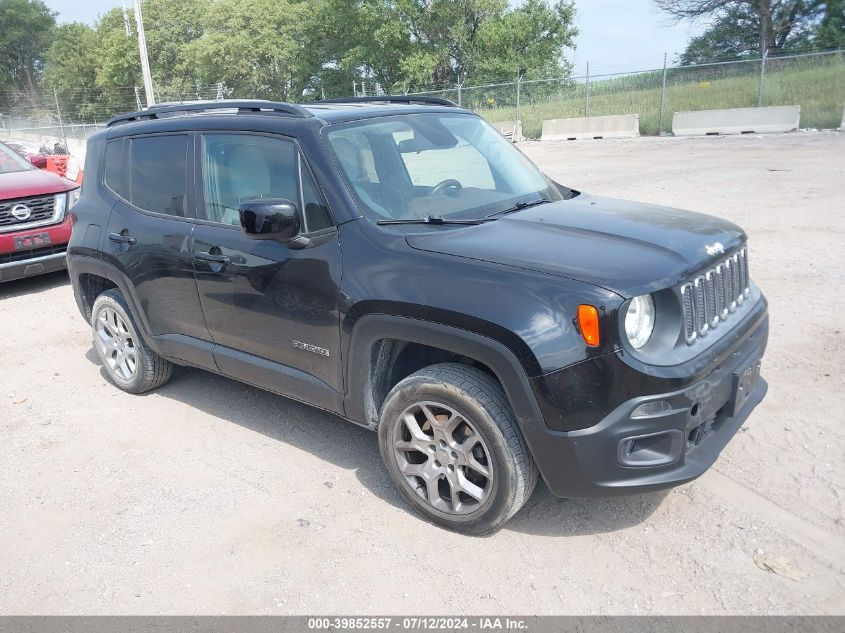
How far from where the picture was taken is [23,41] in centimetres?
8975

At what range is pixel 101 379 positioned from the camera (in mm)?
5676

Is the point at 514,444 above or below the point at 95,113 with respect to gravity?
below

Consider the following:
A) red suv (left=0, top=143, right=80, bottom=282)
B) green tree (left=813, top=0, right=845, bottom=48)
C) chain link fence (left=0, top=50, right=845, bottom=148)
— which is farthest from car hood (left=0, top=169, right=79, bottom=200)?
green tree (left=813, top=0, right=845, bottom=48)

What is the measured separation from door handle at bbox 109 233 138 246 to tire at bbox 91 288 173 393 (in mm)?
467

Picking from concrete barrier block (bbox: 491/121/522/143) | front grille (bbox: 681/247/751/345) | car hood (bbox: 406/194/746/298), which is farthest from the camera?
concrete barrier block (bbox: 491/121/522/143)

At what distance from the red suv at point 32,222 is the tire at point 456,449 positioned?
21.6ft

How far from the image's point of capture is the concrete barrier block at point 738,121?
68.3 feet

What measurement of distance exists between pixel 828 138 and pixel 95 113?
5653 cm

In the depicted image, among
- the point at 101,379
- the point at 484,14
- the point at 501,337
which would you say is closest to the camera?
the point at 501,337

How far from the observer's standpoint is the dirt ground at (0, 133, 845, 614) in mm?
2994

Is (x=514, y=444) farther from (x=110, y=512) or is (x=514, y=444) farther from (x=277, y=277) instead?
(x=110, y=512)

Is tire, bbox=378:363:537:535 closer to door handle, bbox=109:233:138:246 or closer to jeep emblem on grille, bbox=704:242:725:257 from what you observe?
jeep emblem on grille, bbox=704:242:725:257

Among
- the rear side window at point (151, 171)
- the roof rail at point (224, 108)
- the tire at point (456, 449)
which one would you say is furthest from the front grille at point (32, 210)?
the tire at point (456, 449)

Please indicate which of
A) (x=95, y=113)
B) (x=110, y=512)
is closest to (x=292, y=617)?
(x=110, y=512)
